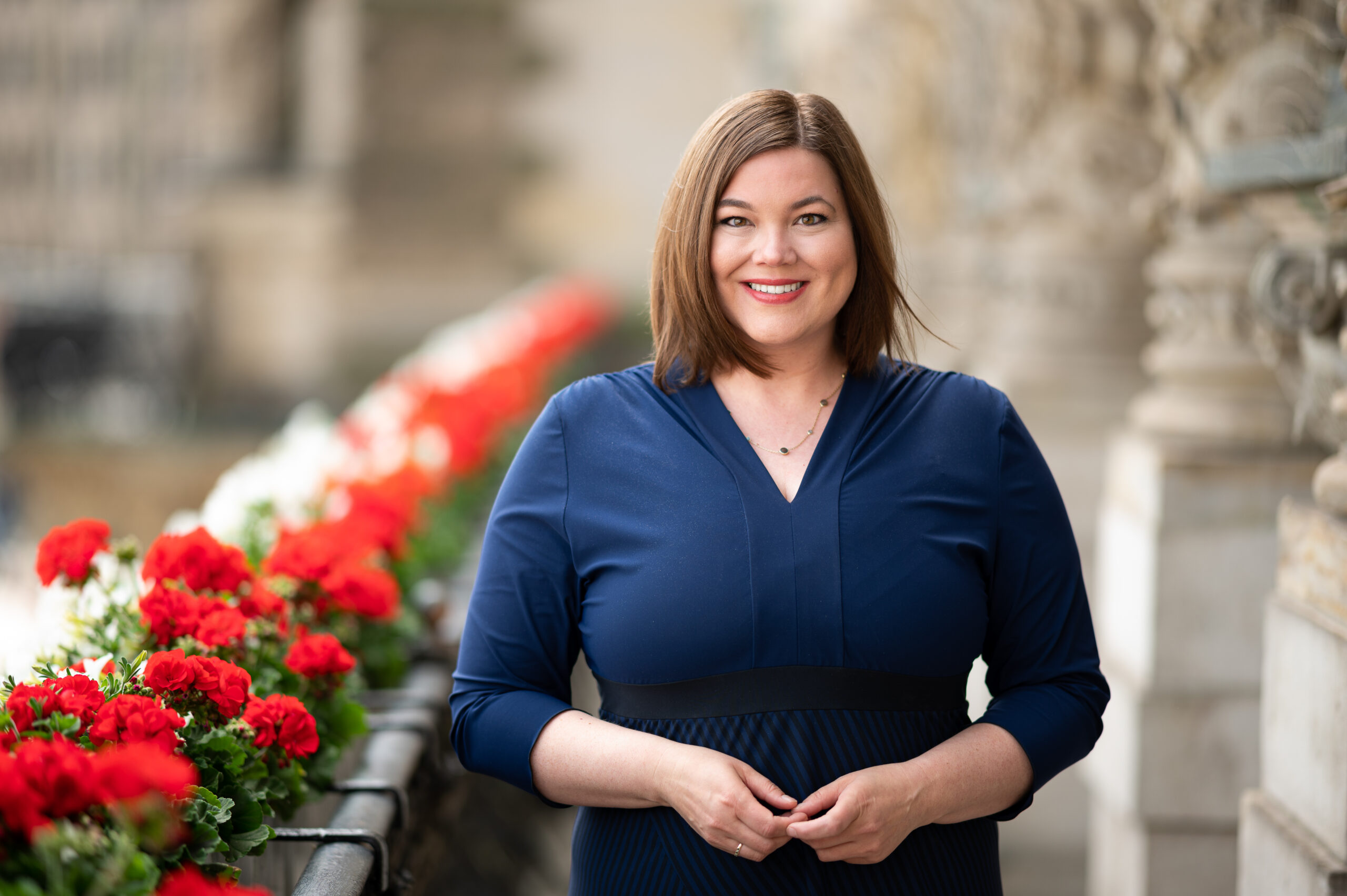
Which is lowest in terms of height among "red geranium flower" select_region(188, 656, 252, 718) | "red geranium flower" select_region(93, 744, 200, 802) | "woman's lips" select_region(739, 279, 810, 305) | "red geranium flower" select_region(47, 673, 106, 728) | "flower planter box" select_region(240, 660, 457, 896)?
"flower planter box" select_region(240, 660, 457, 896)

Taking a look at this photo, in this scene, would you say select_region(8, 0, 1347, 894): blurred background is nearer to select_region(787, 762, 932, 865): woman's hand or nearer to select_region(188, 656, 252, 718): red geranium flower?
select_region(787, 762, 932, 865): woman's hand

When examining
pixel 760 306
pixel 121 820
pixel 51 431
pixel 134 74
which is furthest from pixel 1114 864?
pixel 134 74

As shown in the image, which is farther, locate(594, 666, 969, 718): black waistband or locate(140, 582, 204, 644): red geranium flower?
locate(140, 582, 204, 644): red geranium flower

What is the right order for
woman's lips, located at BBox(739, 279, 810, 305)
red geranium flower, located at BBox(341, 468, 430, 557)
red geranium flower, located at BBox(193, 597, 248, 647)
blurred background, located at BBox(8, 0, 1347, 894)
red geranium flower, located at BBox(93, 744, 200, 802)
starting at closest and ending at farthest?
red geranium flower, located at BBox(93, 744, 200, 802) → woman's lips, located at BBox(739, 279, 810, 305) → red geranium flower, located at BBox(193, 597, 248, 647) → blurred background, located at BBox(8, 0, 1347, 894) → red geranium flower, located at BBox(341, 468, 430, 557)

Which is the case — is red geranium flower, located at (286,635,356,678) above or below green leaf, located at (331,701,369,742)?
above

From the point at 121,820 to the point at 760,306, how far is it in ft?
3.47

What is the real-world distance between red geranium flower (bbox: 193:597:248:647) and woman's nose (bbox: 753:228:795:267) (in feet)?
3.43

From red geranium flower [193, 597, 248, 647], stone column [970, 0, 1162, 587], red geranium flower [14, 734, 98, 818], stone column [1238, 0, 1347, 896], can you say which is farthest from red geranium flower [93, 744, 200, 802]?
stone column [970, 0, 1162, 587]

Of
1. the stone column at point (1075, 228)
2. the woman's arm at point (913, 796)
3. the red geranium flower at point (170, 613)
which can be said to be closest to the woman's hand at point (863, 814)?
the woman's arm at point (913, 796)

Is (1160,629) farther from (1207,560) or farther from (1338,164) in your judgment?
(1338,164)

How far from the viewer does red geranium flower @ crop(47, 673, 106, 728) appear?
173 centimetres

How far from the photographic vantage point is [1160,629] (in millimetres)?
3324

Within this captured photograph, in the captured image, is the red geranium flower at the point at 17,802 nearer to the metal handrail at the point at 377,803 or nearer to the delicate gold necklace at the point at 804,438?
the metal handrail at the point at 377,803

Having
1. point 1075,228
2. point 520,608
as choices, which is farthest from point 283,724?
point 1075,228
